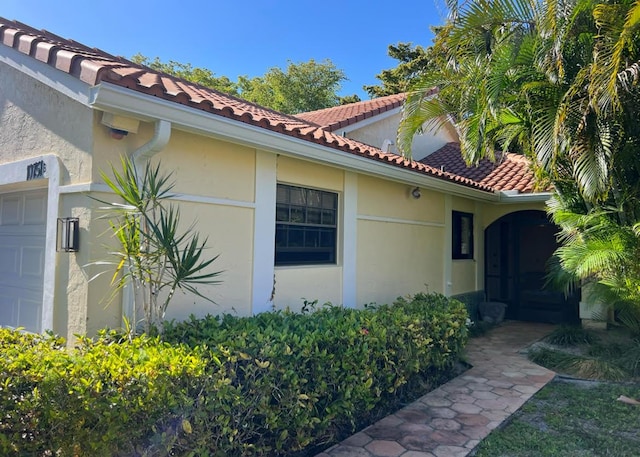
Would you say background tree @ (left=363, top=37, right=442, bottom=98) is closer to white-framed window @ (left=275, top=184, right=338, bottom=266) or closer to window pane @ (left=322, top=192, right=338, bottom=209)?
window pane @ (left=322, top=192, right=338, bottom=209)

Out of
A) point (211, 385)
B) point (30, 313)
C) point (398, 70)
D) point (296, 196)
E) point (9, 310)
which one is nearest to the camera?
point (211, 385)

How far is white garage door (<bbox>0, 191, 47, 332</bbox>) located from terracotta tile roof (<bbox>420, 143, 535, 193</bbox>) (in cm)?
960

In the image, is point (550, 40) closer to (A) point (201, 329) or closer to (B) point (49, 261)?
(A) point (201, 329)

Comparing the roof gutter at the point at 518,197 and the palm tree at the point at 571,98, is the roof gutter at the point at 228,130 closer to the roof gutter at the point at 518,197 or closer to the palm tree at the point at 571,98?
the palm tree at the point at 571,98

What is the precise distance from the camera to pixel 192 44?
20.5m

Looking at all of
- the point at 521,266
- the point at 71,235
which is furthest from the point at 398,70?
the point at 71,235

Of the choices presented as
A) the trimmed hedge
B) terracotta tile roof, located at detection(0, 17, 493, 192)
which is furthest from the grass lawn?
terracotta tile roof, located at detection(0, 17, 493, 192)

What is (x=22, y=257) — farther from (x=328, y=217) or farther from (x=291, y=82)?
(x=291, y=82)

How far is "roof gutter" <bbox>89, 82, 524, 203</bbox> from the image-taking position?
4328mm

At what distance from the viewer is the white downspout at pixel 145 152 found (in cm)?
476

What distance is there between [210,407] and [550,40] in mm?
6599

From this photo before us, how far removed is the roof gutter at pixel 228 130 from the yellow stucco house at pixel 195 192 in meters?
0.02

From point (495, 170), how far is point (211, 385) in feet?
39.0

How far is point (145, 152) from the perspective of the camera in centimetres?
489
